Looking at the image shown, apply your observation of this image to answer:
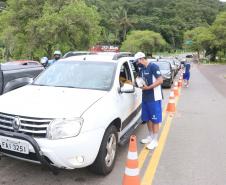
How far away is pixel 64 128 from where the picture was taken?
9.10 feet

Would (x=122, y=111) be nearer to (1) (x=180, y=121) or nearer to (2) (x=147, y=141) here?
(2) (x=147, y=141)

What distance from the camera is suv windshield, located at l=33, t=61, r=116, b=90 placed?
3.93 metres

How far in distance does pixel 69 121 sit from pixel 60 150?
36cm

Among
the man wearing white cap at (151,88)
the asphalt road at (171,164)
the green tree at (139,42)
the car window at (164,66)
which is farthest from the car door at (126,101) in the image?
the green tree at (139,42)

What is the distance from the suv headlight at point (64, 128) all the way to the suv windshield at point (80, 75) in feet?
3.64

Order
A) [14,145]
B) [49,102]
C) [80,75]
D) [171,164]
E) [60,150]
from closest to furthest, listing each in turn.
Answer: [60,150]
[14,145]
[49,102]
[171,164]
[80,75]

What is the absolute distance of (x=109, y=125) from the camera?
11.0 feet

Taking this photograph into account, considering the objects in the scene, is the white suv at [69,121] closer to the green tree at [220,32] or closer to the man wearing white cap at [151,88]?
the man wearing white cap at [151,88]

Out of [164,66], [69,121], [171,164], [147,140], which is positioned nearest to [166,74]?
[164,66]

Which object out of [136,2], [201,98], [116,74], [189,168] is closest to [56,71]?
[116,74]

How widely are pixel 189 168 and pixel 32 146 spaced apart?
100 inches

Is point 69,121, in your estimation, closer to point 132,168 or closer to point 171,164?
point 132,168

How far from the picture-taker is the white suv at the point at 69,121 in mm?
2748

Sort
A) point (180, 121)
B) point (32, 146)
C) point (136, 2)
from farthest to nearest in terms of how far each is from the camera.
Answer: point (136, 2), point (180, 121), point (32, 146)
